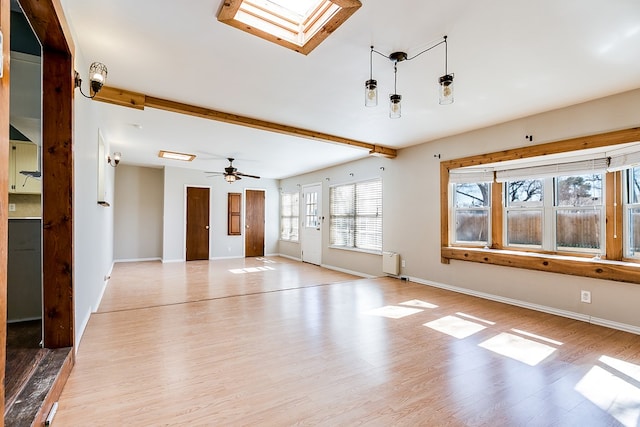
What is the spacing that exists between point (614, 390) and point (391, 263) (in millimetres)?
3854

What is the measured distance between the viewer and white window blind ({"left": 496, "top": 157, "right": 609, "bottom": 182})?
3.65 meters

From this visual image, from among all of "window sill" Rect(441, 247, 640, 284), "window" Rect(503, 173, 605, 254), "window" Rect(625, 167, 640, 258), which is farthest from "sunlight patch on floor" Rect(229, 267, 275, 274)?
"window" Rect(625, 167, 640, 258)

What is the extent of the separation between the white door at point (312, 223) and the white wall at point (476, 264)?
766 millimetres

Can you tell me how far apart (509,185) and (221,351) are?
4.47m

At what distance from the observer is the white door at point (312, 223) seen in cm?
811

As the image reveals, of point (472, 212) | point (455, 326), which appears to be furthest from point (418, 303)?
point (472, 212)

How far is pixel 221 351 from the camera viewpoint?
2.71 m

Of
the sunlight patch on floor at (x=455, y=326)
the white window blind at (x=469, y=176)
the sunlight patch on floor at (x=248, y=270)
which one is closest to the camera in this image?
the sunlight patch on floor at (x=455, y=326)

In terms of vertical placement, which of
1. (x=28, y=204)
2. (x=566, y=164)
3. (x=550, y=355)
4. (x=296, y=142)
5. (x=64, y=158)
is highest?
(x=296, y=142)

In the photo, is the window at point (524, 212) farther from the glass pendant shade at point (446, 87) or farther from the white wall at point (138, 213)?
the white wall at point (138, 213)

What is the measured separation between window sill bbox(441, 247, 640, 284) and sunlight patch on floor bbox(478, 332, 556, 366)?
4.23ft

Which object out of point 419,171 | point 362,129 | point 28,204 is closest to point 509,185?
point 419,171

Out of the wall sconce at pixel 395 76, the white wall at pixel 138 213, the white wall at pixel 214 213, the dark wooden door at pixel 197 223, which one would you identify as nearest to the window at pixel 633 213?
the wall sconce at pixel 395 76

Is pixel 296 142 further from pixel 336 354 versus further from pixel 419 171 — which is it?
pixel 336 354
